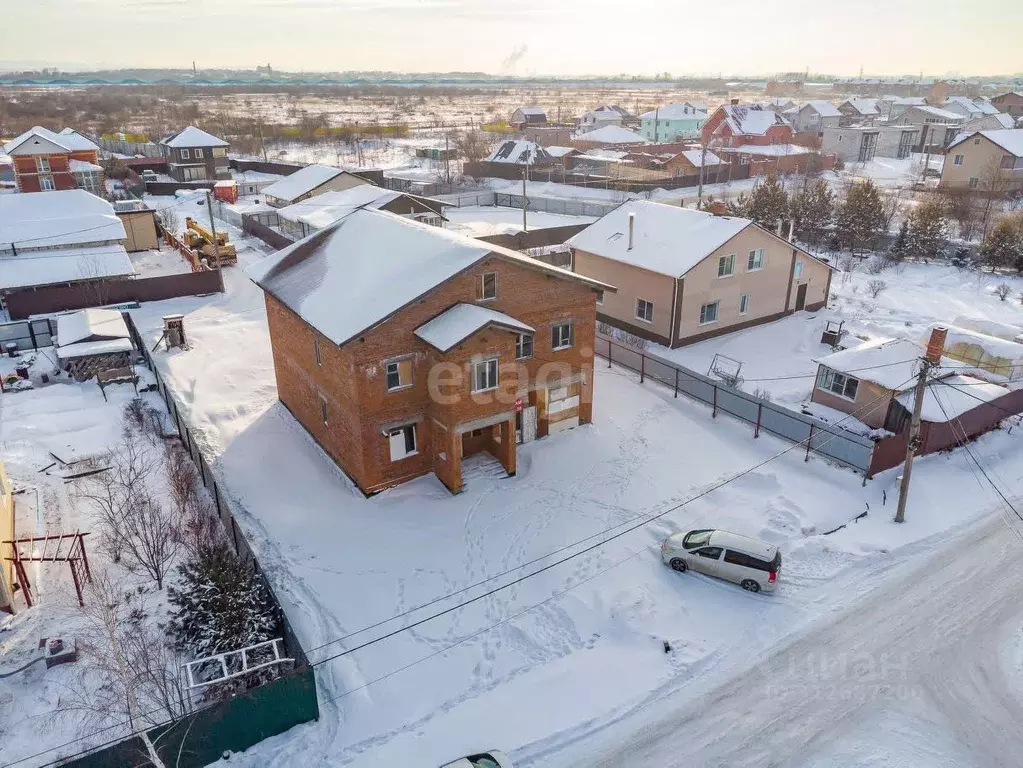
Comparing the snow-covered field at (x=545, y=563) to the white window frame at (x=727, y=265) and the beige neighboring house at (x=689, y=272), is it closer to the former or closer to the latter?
the beige neighboring house at (x=689, y=272)

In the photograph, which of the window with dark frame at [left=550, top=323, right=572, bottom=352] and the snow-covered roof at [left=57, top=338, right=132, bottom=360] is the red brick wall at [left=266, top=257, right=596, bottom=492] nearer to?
the window with dark frame at [left=550, top=323, right=572, bottom=352]

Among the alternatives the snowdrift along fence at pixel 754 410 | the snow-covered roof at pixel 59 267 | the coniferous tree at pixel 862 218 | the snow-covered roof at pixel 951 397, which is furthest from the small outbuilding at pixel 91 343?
the coniferous tree at pixel 862 218

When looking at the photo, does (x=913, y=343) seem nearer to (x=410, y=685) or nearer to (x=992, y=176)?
(x=410, y=685)

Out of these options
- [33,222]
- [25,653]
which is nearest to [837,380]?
[25,653]

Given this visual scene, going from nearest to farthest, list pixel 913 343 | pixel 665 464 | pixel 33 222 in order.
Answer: pixel 665 464 < pixel 913 343 < pixel 33 222

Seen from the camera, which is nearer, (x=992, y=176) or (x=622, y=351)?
(x=622, y=351)

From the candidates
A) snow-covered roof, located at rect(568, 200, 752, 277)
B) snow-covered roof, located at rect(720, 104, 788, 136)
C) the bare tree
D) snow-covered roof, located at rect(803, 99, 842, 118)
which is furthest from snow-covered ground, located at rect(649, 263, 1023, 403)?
snow-covered roof, located at rect(803, 99, 842, 118)
